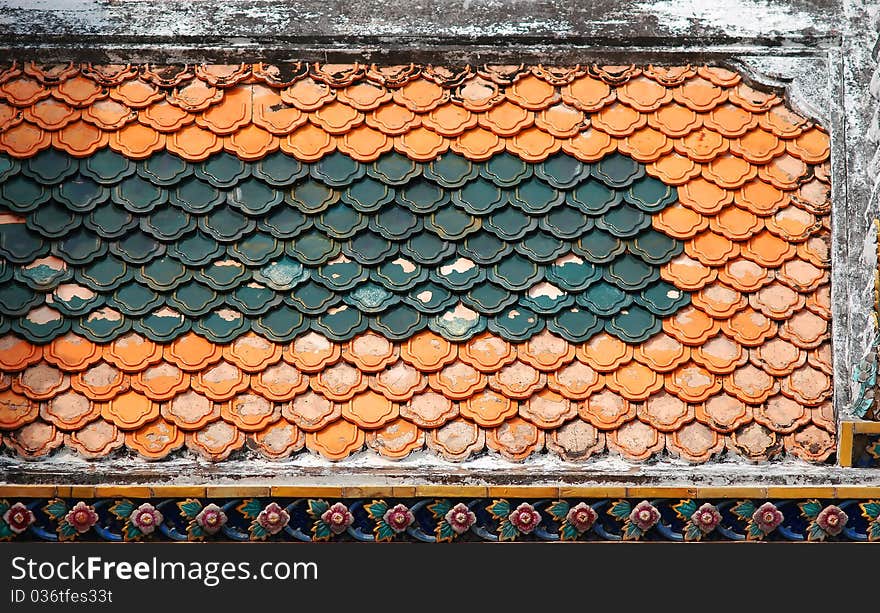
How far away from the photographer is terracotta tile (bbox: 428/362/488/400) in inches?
407

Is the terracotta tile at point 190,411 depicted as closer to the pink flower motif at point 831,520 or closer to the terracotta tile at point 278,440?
the terracotta tile at point 278,440

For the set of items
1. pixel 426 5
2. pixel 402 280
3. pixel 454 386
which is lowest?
pixel 454 386

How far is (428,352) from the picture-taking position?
10430mm

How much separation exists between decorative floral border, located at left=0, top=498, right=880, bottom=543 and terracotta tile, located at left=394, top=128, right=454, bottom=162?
2.34 m

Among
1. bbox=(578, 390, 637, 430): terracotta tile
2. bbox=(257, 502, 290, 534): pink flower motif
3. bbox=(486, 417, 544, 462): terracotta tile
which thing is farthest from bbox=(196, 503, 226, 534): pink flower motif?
bbox=(578, 390, 637, 430): terracotta tile

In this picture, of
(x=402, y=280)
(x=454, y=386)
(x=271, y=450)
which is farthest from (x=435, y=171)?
(x=271, y=450)

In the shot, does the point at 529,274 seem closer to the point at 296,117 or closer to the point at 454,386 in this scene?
the point at 454,386

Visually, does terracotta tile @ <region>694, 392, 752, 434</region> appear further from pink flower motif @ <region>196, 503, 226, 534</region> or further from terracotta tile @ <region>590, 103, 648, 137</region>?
pink flower motif @ <region>196, 503, 226, 534</region>

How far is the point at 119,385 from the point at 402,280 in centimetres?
187

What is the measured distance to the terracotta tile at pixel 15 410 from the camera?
10.2 meters

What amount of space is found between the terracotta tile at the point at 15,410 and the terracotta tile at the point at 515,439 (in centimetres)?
279

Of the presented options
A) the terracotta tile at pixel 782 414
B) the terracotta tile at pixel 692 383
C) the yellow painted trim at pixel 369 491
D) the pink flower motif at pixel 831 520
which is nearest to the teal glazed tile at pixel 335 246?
the terracotta tile at pixel 692 383

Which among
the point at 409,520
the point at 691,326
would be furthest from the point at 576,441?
the point at 409,520

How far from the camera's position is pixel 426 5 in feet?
37.0
